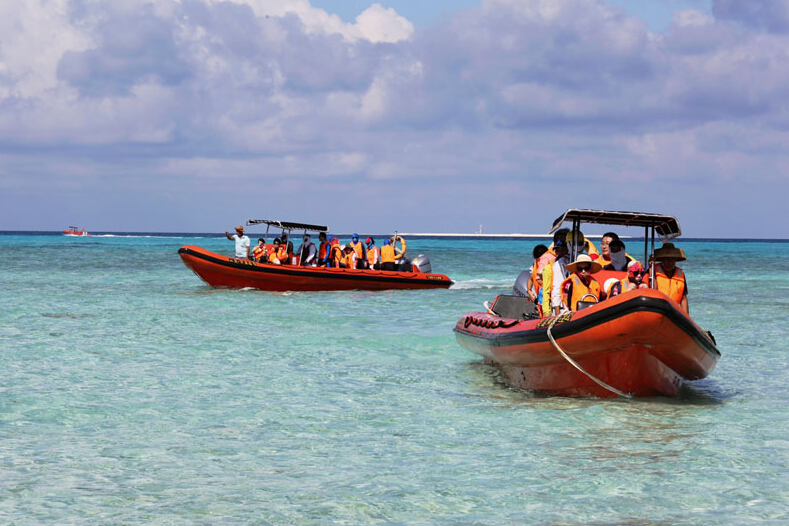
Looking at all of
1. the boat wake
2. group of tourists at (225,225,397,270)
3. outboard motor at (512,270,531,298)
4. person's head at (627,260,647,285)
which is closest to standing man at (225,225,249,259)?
group of tourists at (225,225,397,270)

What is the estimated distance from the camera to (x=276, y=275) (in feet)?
73.9

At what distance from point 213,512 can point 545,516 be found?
2128 millimetres

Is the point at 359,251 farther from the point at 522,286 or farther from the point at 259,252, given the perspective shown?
the point at 522,286

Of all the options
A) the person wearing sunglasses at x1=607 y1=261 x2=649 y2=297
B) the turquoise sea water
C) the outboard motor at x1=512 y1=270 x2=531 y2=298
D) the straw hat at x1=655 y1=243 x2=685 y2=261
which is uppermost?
the straw hat at x1=655 y1=243 x2=685 y2=261

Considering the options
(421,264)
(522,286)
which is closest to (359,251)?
(421,264)

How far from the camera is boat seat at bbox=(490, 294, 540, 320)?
10.6 metres

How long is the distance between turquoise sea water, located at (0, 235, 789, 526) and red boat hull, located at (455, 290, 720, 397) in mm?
248

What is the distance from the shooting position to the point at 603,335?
7.92 m

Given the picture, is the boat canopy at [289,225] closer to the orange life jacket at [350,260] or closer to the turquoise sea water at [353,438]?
the orange life jacket at [350,260]

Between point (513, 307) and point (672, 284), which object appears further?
point (513, 307)

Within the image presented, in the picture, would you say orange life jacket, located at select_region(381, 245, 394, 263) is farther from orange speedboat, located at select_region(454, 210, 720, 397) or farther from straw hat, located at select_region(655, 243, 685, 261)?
straw hat, located at select_region(655, 243, 685, 261)

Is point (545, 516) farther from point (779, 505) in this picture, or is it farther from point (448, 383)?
point (448, 383)

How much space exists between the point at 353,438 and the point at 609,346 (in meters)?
2.54

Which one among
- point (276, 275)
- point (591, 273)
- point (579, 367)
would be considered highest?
point (591, 273)
